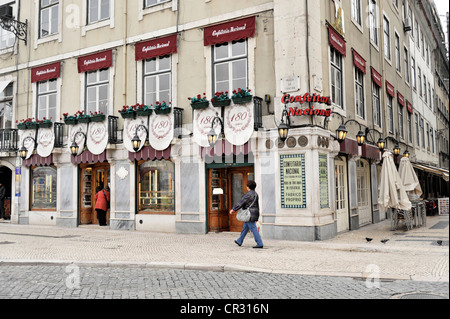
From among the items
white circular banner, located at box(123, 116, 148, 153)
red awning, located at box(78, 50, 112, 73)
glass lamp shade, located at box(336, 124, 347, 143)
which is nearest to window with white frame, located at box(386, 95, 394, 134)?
glass lamp shade, located at box(336, 124, 347, 143)

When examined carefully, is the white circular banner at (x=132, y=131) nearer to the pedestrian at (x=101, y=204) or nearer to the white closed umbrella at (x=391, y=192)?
the pedestrian at (x=101, y=204)

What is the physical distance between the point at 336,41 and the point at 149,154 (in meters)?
7.32

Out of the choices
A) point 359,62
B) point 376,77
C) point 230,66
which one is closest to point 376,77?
point 376,77

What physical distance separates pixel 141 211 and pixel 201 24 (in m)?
6.79

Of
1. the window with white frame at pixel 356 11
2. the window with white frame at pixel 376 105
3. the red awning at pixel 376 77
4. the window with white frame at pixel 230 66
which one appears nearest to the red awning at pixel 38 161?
the window with white frame at pixel 230 66

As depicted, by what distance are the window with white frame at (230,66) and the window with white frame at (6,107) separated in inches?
429

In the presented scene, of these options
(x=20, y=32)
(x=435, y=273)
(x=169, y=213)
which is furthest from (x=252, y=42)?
(x=20, y=32)

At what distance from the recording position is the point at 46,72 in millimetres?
18219

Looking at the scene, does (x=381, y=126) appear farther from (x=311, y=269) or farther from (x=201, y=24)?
(x=311, y=269)

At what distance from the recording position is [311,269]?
8055mm

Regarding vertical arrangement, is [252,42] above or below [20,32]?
below

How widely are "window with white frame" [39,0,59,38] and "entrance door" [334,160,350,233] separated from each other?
1289 centimetres

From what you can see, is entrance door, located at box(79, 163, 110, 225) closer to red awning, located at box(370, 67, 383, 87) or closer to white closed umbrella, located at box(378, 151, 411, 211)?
white closed umbrella, located at box(378, 151, 411, 211)

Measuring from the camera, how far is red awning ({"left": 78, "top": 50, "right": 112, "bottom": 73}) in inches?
651
